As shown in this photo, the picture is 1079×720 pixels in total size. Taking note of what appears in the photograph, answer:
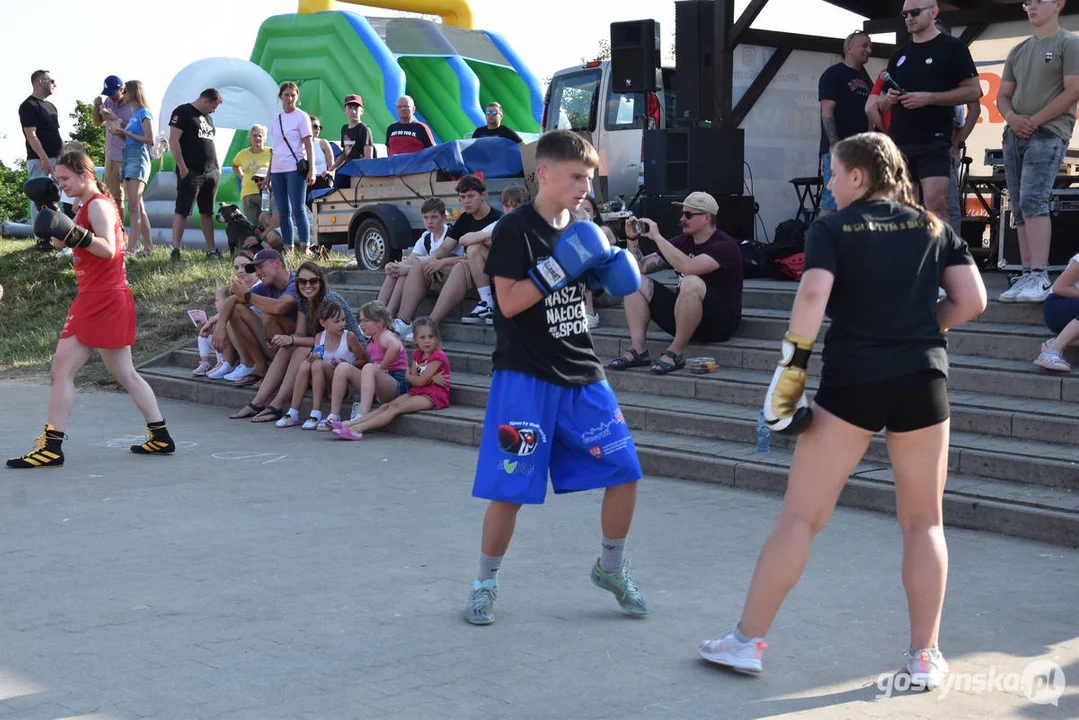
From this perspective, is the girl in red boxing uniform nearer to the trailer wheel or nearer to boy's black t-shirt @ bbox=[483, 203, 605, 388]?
boy's black t-shirt @ bbox=[483, 203, 605, 388]

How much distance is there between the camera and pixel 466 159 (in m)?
13.1

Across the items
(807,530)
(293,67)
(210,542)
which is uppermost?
(293,67)

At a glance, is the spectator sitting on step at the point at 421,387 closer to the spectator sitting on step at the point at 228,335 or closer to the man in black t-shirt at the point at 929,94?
the spectator sitting on step at the point at 228,335

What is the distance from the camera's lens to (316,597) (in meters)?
4.90

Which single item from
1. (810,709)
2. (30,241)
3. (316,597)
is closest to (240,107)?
(30,241)

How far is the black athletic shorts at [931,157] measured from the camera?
866 centimetres

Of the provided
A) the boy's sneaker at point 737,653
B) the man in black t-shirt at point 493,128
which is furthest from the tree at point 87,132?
the boy's sneaker at point 737,653

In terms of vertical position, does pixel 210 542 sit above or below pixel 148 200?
below

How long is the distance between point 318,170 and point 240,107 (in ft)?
27.5

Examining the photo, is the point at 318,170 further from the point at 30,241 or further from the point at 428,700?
the point at 428,700

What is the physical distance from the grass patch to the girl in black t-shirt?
9.07 m

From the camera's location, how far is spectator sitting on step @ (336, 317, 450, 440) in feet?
28.9

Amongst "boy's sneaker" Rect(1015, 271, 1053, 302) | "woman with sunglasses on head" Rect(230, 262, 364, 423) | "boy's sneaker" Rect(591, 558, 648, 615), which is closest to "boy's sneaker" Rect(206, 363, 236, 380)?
"woman with sunglasses on head" Rect(230, 262, 364, 423)

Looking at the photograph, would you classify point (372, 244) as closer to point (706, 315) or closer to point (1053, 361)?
point (706, 315)
